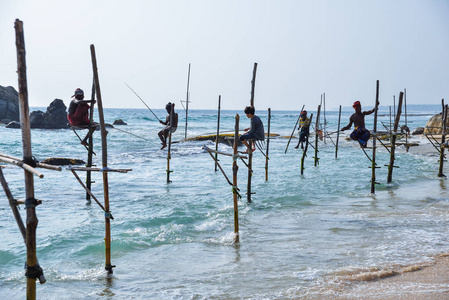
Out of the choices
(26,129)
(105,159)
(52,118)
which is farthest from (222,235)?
(52,118)

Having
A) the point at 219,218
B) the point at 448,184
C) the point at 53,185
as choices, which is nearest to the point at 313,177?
the point at 448,184

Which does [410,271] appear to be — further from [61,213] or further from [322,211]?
[61,213]

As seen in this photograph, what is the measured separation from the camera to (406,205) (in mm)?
12594

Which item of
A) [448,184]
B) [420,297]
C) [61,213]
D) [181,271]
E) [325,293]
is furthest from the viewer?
[448,184]

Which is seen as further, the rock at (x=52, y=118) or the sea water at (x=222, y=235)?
the rock at (x=52, y=118)

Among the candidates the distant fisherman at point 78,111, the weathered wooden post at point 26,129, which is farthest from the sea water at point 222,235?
the weathered wooden post at point 26,129

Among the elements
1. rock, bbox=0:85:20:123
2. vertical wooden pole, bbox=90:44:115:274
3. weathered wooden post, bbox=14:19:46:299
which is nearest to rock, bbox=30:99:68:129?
rock, bbox=0:85:20:123

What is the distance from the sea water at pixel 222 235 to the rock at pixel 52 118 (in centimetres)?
3262

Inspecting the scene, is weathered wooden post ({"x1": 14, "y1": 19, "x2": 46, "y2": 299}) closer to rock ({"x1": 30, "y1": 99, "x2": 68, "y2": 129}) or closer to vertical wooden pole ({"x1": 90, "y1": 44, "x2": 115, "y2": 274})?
vertical wooden pole ({"x1": 90, "y1": 44, "x2": 115, "y2": 274})

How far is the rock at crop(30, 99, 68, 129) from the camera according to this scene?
49.3m

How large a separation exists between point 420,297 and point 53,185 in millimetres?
14490

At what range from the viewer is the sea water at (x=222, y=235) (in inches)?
286

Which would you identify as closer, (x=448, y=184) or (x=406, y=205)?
(x=406, y=205)

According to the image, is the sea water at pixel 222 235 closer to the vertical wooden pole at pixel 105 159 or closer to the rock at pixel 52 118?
the vertical wooden pole at pixel 105 159
